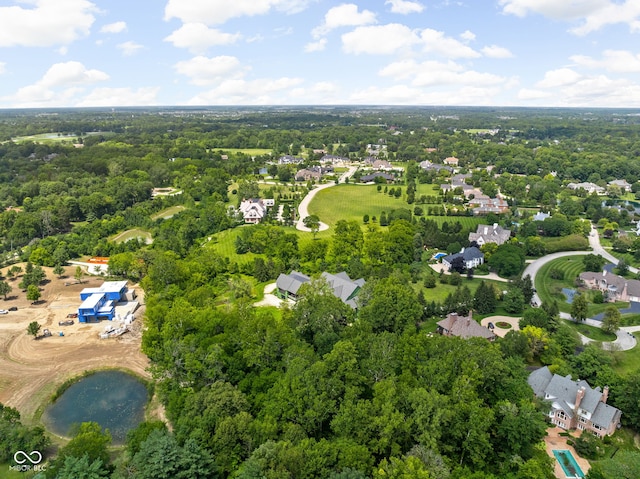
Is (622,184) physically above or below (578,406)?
above

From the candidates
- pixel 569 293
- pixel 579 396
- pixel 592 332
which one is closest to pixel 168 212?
pixel 569 293

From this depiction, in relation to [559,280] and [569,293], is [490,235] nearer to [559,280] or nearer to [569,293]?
[559,280]

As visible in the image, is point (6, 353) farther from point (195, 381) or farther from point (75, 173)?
point (75, 173)

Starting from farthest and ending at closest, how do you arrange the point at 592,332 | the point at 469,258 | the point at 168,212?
1. the point at 168,212
2. the point at 469,258
3. the point at 592,332

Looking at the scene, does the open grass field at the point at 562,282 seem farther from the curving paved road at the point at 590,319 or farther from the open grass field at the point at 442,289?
the open grass field at the point at 442,289

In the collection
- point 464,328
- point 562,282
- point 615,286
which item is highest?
point 464,328

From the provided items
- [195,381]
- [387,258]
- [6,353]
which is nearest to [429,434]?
[195,381]
